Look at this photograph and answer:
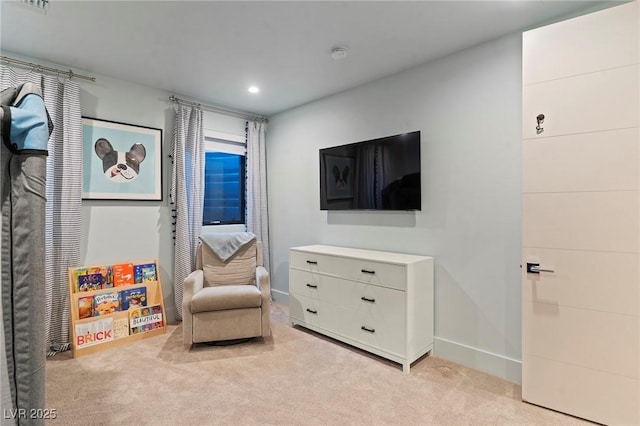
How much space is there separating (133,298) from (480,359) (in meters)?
3.07

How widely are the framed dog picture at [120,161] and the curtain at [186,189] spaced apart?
0.60 feet

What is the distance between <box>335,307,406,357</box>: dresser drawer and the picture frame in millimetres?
1202

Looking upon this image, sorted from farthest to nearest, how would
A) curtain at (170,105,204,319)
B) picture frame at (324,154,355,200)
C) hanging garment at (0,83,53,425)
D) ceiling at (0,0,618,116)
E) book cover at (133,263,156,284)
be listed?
1. curtain at (170,105,204,319)
2. picture frame at (324,154,355,200)
3. book cover at (133,263,156,284)
4. ceiling at (0,0,618,116)
5. hanging garment at (0,83,53,425)

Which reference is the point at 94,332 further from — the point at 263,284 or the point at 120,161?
the point at 120,161

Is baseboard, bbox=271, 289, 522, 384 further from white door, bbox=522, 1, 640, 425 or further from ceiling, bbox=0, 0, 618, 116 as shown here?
ceiling, bbox=0, 0, 618, 116

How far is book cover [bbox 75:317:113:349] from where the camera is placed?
2754 mm

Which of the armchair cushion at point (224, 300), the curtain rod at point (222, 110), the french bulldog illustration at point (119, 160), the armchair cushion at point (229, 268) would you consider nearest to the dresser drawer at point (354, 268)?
the armchair cushion at point (229, 268)

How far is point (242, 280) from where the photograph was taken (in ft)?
11.4

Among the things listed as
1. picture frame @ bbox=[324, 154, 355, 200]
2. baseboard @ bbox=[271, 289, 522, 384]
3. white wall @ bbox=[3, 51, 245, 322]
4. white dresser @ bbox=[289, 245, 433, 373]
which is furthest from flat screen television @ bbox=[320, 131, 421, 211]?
white wall @ bbox=[3, 51, 245, 322]

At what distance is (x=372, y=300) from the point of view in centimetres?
267

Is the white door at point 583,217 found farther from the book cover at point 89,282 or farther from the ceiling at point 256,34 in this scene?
the book cover at point 89,282

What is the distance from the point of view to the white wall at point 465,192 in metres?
2.38

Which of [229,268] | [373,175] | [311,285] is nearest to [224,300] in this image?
[229,268]

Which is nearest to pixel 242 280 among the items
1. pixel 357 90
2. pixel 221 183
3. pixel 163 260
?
pixel 163 260
